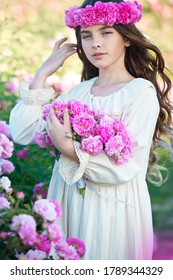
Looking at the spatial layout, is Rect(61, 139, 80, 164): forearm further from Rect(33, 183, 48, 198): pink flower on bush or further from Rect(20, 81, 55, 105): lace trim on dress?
Rect(33, 183, 48, 198): pink flower on bush

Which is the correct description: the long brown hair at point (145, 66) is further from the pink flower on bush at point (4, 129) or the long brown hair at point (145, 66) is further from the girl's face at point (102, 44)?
the pink flower on bush at point (4, 129)

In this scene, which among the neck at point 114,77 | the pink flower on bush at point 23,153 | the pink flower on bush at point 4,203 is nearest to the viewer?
the pink flower on bush at point 4,203

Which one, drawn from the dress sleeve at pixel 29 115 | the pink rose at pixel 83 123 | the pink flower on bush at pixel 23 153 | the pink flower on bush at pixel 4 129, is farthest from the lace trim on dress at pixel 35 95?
the pink flower on bush at pixel 23 153

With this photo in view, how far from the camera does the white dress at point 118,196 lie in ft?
11.5

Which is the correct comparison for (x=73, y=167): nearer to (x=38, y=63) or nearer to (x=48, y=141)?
(x=48, y=141)

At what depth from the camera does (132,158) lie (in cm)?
353

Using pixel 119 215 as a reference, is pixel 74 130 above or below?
above

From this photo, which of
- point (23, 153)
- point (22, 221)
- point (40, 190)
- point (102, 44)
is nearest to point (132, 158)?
point (102, 44)

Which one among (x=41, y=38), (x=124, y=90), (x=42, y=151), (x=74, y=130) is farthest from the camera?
(x=41, y=38)

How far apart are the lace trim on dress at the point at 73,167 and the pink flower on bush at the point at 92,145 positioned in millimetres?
28
